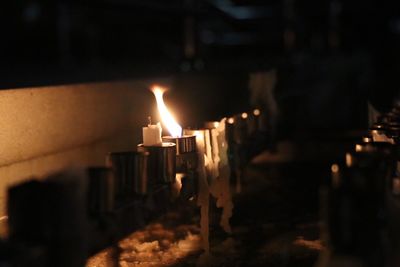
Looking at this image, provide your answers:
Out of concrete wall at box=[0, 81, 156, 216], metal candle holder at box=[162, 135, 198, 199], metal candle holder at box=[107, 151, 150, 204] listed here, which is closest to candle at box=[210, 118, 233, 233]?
metal candle holder at box=[162, 135, 198, 199]

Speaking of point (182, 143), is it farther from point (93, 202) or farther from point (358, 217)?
point (358, 217)

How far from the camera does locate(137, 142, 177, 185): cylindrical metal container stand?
3127mm

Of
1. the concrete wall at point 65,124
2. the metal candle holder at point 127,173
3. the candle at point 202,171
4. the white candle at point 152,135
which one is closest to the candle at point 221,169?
the candle at point 202,171

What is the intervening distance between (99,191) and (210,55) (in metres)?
9.82

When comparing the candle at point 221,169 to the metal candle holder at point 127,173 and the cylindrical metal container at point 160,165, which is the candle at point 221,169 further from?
the metal candle holder at point 127,173

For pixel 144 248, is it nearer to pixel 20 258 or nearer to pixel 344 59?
pixel 20 258

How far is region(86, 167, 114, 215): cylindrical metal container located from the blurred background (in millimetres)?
1926

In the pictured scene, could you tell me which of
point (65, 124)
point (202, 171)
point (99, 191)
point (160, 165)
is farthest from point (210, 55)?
point (99, 191)

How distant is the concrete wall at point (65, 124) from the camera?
4.04 metres

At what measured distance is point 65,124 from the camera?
4.70 meters

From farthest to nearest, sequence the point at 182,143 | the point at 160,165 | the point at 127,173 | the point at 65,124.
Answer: the point at 65,124, the point at 182,143, the point at 160,165, the point at 127,173

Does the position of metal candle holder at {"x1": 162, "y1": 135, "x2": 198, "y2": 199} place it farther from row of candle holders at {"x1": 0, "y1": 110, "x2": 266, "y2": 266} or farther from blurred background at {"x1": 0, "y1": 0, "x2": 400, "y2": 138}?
blurred background at {"x1": 0, "y1": 0, "x2": 400, "y2": 138}

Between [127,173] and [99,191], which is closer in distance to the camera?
[99,191]

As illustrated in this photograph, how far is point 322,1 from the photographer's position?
39.1ft
